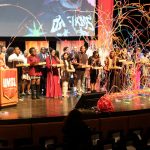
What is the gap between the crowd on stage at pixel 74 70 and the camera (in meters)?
9.53

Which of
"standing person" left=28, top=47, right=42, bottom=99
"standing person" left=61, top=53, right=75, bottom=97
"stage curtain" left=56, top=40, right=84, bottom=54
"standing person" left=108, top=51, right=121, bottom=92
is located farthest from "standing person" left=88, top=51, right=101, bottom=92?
Result: "stage curtain" left=56, top=40, right=84, bottom=54

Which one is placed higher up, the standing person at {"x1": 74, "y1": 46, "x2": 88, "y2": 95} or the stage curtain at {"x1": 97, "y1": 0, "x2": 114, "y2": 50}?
the stage curtain at {"x1": 97, "y1": 0, "x2": 114, "y2": 50}

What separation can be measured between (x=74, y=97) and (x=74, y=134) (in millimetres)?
6074

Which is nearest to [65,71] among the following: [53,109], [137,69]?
[53,109]

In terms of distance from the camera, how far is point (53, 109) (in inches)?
299

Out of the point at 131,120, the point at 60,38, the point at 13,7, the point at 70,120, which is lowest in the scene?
the point at 131,120

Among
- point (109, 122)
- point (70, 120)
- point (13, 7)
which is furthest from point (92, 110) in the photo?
point (13, 7)

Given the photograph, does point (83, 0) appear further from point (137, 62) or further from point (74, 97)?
point (74, 97)

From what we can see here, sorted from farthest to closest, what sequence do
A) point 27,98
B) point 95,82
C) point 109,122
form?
1. point 95,82
2. point 27,98
3. point 109,122

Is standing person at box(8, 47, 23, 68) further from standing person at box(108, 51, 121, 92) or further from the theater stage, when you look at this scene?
standing person at box(108, 51, 121, 92)

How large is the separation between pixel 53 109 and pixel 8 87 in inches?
42.7

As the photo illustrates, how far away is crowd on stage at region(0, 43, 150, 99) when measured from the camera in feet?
31.3

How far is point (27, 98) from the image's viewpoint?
32.3 ft

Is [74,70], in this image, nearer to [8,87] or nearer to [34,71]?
[34,71]
